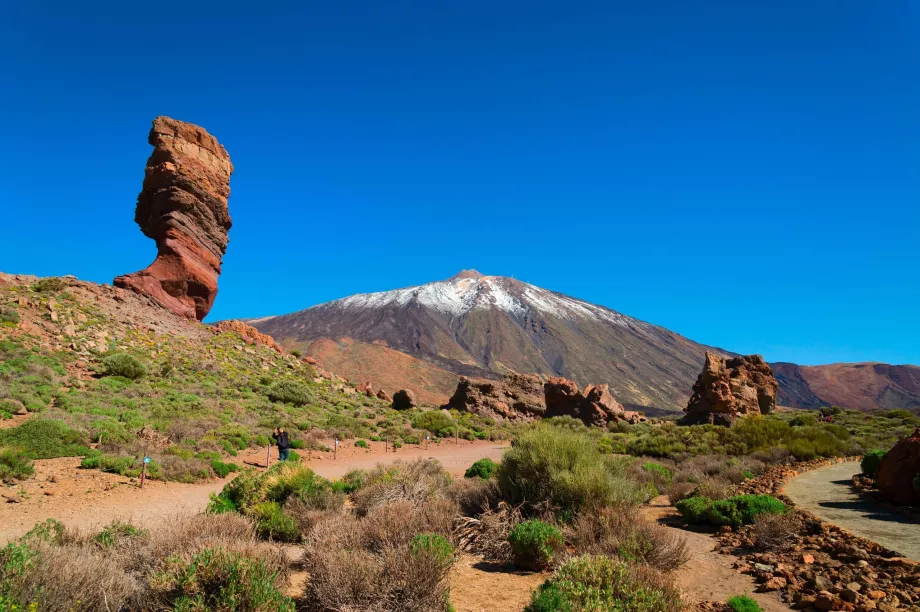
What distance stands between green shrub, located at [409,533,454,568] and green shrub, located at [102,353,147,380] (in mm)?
21229

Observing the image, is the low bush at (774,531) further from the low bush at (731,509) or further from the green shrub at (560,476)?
the green shrub at (560,476)

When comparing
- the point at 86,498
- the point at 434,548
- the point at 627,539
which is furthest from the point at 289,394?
the point at 434,548

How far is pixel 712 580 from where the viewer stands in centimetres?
600

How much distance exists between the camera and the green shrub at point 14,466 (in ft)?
32.9

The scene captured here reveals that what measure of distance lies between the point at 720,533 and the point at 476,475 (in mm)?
6877

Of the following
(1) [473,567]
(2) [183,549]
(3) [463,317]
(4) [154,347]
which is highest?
(3) [463,317]

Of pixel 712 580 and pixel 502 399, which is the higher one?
pixel 502 399

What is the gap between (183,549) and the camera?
200 inches

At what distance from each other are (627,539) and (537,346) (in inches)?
5271

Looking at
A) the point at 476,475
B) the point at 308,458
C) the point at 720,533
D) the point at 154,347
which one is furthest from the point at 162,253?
the point at 720,533

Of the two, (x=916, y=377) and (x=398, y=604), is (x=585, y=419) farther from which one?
(x=916, y=377)

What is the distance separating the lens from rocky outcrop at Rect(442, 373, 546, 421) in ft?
125

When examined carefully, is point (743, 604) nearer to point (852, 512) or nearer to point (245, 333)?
point (852, 512)

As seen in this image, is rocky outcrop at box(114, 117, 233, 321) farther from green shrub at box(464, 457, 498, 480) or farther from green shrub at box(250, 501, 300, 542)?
→ green shrub at box(250, 501, 300, 542)
